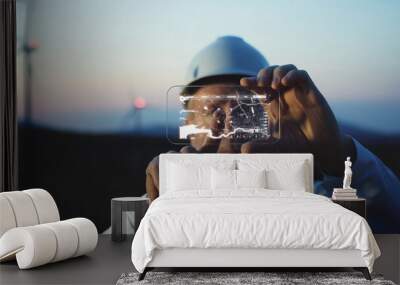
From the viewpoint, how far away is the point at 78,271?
17.6 feet

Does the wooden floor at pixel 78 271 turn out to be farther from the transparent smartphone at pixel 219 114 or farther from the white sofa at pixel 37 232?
the transparent smartphone at pixel 219 114

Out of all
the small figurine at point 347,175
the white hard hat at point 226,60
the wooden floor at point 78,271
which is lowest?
the wooden floor at point 78,271

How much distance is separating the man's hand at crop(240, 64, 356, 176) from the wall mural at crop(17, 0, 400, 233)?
0.04 ft

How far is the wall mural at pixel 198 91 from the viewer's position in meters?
7.57

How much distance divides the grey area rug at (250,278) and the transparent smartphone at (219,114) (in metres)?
2.61

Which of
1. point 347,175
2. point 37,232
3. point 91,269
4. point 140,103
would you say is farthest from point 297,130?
point 37,232

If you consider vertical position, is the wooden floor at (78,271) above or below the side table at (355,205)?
below

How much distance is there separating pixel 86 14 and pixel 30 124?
1.46m

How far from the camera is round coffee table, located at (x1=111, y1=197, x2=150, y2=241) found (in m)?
7.00

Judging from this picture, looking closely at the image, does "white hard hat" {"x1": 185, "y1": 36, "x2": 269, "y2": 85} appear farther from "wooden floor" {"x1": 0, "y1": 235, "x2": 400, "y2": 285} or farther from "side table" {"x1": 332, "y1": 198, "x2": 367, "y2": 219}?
"wooden floor" {"x1": 0, "y1": 235, "x2": 400, "y2": 285}

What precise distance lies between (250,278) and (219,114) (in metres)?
2.95

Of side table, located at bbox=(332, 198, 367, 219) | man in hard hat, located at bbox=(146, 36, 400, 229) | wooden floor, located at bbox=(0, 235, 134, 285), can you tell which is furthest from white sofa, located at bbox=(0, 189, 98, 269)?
side table, located at bbox=(332, 198, 367, 219)

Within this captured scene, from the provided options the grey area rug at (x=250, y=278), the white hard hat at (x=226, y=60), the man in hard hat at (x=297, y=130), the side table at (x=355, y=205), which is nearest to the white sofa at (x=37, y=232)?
the grey area rug at (x=250, y=278)

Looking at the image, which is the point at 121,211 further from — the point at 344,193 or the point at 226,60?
the point at 344,193
